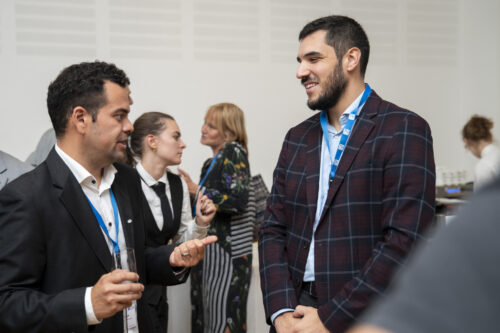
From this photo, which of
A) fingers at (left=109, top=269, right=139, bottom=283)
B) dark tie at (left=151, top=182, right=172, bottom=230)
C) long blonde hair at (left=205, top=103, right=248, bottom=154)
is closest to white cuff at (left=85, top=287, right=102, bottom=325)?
fingers at (left=109, top=269, right=139, bottom=283)

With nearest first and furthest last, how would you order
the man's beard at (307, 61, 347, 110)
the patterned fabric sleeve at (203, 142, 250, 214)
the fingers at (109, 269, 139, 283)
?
the fingers at (109, 269, 139, 283), the man's beard at (307, 61, 347, 110), the patterned fabric sleeve at (203, 142, 250, 214)

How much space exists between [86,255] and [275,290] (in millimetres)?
720

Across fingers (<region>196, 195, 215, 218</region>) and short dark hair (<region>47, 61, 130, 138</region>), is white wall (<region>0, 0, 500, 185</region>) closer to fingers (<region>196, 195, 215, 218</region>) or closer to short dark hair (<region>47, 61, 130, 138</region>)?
fingers (<region>196, 195, 215, 218</region>)

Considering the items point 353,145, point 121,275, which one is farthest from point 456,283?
point 353,145

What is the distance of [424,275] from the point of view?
1.27ft

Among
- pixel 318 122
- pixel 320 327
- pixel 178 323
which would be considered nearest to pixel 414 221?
pixel 320 327

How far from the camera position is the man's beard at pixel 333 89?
188 cm

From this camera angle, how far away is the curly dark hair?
512cm

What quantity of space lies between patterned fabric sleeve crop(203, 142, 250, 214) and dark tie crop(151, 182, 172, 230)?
52 cm

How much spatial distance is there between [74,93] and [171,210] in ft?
4.18

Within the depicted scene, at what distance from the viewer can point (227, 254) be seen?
3.47m

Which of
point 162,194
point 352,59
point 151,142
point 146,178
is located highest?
point 352,59

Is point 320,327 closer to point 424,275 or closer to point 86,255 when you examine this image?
point 86,255

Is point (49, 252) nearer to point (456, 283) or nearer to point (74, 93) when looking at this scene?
point (74, 93)
